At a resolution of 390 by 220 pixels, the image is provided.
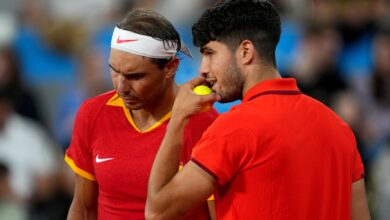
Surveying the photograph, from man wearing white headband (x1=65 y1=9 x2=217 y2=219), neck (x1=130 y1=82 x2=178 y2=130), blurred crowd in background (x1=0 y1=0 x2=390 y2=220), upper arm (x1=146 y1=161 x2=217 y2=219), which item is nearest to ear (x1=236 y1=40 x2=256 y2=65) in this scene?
upper arm (x1=146 y1=161 x2=217 y2=219)

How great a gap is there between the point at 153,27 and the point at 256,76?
2.69 ft

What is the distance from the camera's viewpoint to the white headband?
14.0ft

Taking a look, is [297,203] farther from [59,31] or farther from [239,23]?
[59,31]

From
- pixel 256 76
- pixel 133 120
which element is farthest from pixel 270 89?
pixel 133 120

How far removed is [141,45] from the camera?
428 cm

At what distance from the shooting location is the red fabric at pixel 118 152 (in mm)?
4305

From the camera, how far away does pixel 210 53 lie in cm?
382

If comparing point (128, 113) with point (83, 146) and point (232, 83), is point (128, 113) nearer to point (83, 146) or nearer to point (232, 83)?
point (83, 146)

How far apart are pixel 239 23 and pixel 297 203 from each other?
0.83 m

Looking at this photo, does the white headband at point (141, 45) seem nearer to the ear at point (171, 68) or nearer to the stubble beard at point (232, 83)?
the ear at point (171, 68)

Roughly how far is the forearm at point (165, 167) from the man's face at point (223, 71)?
218 mm

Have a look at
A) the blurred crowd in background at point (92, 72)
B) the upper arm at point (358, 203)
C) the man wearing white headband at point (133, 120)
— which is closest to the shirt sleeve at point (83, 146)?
the man wearing white headband at point (133, 120)

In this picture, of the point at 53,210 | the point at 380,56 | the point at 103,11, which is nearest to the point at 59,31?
the point at 103,11

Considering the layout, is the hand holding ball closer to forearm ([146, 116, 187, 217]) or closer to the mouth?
the mouth
